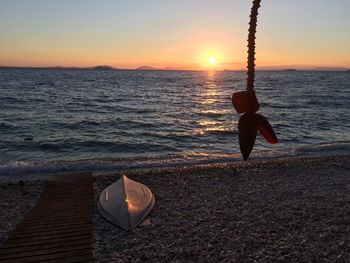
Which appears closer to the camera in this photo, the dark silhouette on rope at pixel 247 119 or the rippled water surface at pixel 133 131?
the dark silhouette on rope at pixel 247 119

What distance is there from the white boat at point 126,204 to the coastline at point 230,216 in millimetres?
264

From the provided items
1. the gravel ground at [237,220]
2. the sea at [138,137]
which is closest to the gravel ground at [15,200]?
the gravel ground at [237,220]

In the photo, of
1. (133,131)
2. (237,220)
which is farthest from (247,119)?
(133,131)

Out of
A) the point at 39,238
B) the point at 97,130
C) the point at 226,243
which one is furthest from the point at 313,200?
the point at 97,130

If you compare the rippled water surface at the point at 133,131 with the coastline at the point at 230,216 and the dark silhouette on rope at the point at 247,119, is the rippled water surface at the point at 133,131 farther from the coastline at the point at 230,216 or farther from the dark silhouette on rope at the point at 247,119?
the dark silhouette on rope at the point at 247,119

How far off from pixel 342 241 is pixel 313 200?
3.74 m

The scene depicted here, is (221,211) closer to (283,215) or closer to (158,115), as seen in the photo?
(283,215)

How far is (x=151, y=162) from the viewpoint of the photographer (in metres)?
21.4

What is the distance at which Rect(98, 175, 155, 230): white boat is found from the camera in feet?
38.6

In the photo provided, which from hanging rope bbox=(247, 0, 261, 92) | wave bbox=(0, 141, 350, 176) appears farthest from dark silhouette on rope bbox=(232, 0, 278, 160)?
wave bbox=(0, 141, 350, 176)

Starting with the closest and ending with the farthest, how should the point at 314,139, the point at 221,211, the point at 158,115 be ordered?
1. the point at 221,211
2. the point at 314,139
3. the point at 158,115

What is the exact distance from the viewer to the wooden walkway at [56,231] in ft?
31.1

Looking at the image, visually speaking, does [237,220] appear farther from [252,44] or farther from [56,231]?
[252,44]

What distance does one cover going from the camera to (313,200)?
46.5ft
